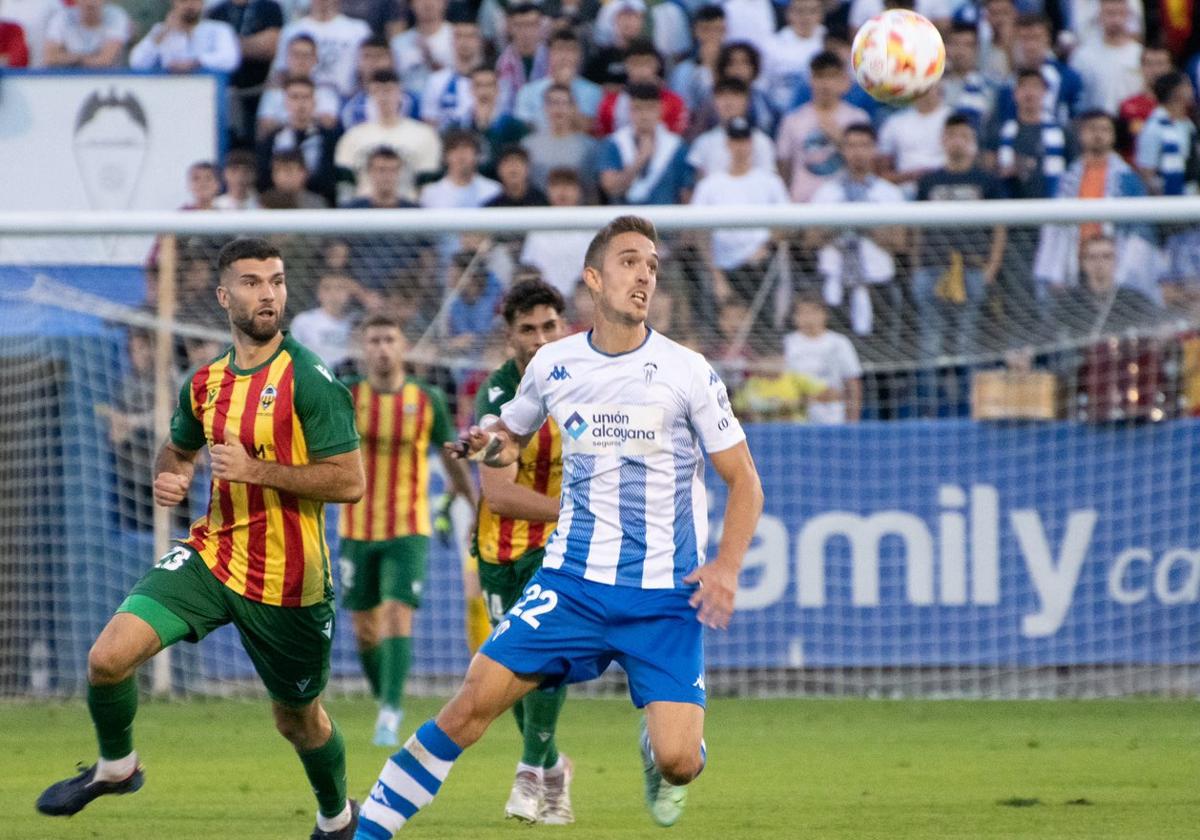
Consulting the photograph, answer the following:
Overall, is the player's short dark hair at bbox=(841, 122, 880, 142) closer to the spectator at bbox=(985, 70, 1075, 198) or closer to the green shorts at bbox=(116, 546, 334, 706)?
the spectator at bbox=(985, 70, 1075, 198)

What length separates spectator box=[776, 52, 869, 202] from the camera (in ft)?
46.2

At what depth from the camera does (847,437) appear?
495 inches

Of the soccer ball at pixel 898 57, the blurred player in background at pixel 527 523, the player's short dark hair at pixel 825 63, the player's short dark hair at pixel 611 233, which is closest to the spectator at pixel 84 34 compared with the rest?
the player's short dark hair at pixel 825 63

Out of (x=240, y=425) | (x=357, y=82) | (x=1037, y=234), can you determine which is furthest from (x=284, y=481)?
(x=357, y=82)

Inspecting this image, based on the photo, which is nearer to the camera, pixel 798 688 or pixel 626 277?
pixel 626 277

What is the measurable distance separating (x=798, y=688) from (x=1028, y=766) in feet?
11.5

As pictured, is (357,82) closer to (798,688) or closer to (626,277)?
(798,688)

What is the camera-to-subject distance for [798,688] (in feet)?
41.8

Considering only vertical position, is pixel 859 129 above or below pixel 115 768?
above

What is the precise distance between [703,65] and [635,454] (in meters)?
9.45

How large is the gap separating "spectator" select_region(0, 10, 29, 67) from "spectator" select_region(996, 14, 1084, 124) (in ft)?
26.7

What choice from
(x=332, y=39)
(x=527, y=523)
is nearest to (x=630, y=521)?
(x=527, y=523)

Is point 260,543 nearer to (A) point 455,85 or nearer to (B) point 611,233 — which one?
(B) point 611,233

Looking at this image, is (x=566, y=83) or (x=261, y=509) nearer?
(x=261, y=509)
